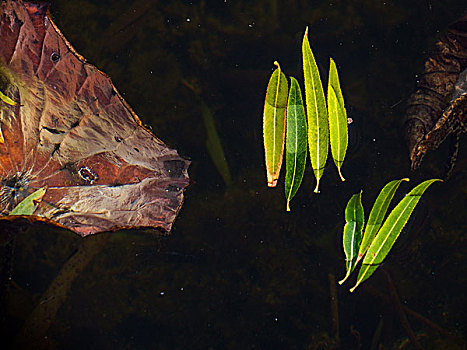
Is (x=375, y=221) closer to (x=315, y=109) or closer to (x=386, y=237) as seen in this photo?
(x=386, y=237)

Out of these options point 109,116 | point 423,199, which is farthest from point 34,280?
point 423,199

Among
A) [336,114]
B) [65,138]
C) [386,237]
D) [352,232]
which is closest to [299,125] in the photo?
[336,114]

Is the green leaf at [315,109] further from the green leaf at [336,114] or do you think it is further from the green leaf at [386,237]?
the green leaf at [386,237]

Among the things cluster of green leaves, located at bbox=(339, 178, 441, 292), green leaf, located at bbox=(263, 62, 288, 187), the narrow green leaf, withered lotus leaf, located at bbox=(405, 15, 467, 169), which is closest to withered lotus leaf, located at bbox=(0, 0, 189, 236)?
the narrow green leaf

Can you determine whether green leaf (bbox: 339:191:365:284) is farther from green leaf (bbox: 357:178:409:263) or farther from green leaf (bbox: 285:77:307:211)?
green leaf (bbox: 285:77:307:211)

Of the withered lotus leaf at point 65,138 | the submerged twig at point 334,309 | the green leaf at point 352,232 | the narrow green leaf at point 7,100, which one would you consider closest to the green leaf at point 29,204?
the withered lotus leaf at point 65,138

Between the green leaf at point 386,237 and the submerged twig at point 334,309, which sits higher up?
the green leaf at point 386,237
